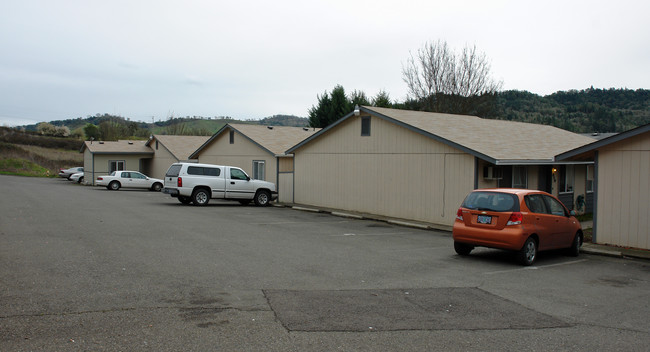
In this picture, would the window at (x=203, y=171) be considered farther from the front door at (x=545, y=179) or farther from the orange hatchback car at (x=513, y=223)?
the orange hatchback car at (x=513, y=223)

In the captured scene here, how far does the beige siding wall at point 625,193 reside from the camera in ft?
40.4

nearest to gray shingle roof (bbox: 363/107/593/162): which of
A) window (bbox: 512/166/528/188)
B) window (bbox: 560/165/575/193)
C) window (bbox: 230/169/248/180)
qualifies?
window (bbox: 512/166/528/188)

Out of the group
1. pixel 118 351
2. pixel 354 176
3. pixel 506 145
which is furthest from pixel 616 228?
pixel 118 351

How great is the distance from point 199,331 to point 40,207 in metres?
18.2

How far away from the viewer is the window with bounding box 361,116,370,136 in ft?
68.2

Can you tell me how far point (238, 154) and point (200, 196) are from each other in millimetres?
7964

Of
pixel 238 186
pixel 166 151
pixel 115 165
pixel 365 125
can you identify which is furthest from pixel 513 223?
pixel 115 165

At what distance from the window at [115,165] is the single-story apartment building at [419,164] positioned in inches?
1070

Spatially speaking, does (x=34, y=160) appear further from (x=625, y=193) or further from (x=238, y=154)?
(x=625, y=193)

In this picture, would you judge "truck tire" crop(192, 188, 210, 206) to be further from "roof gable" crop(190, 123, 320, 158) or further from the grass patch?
the grass patch

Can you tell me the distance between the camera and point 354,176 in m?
21.6

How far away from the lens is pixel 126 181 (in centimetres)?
3841

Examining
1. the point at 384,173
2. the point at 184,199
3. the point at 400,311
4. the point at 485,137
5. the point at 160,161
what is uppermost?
the point at 485,137

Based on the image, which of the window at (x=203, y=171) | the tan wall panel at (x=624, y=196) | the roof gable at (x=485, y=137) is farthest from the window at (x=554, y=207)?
the window at (x=203, y=171)
